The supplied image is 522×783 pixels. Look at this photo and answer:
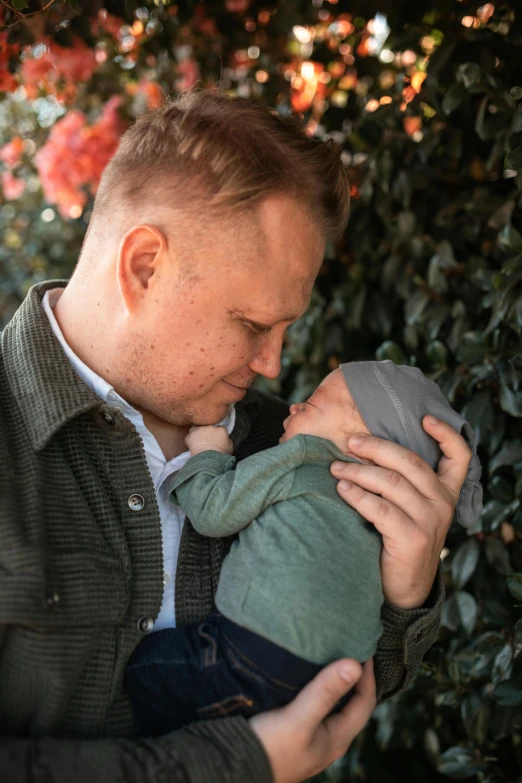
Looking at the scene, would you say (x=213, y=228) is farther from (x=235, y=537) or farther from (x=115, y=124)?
(x=115, y=124)

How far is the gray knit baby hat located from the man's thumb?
0.50 metres

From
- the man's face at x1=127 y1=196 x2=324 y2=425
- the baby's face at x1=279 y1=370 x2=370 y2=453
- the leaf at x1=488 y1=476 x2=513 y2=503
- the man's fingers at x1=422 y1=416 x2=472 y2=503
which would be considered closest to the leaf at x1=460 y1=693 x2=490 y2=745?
the leaf at x1=488 y1=476 x2=513 y2=503

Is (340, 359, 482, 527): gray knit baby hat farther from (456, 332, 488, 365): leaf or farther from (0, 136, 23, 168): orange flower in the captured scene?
(0, 136, 23, 168): orange flower

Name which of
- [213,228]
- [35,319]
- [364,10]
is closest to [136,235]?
[213,228]

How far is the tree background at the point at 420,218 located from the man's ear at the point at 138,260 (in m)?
0.51

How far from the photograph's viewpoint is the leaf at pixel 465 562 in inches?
79.5

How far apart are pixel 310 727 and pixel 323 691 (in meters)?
0.06

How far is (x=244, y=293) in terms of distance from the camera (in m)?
1.52

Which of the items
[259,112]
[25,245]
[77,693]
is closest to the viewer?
[77,693]

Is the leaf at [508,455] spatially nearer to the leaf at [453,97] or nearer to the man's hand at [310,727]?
the man's hand at [310,727]

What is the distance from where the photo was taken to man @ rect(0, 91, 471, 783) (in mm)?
1253

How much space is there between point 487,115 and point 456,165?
355 millimetres

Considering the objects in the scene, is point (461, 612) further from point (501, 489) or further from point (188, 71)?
point (188, 71)

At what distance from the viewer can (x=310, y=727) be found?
1.26 meters
